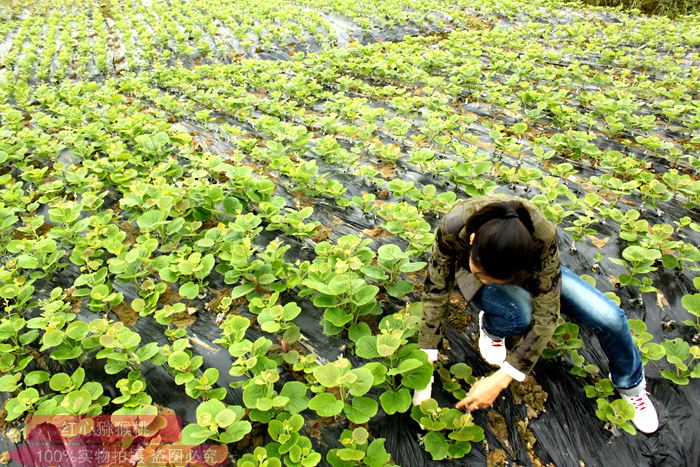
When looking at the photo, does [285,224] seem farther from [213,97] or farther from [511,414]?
[213,97]

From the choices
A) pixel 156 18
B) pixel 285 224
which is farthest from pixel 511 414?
pixel 156 18

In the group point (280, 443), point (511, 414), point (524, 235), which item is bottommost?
point (511, 414)

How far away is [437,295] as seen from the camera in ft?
7.18

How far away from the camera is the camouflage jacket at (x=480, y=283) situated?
1.92 metres

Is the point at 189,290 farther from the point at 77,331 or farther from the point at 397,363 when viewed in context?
the point at 397,363

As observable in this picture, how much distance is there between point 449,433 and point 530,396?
0.61 m

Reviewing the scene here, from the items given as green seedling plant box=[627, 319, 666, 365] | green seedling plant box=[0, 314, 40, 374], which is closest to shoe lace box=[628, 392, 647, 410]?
green seedling plant box=[627, 319, 666, 365]

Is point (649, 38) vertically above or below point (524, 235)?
below

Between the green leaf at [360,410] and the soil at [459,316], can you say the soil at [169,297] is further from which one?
the soil at [459,316]

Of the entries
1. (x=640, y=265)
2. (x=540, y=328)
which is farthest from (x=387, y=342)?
(x=640, y=265)

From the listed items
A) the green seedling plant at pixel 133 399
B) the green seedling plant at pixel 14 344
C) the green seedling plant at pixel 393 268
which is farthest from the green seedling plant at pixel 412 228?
the green seedling plant at pixel 14 344

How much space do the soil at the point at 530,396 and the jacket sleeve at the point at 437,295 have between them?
62cm

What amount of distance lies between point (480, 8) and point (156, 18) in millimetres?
9129

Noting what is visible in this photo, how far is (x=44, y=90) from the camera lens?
6.03m
